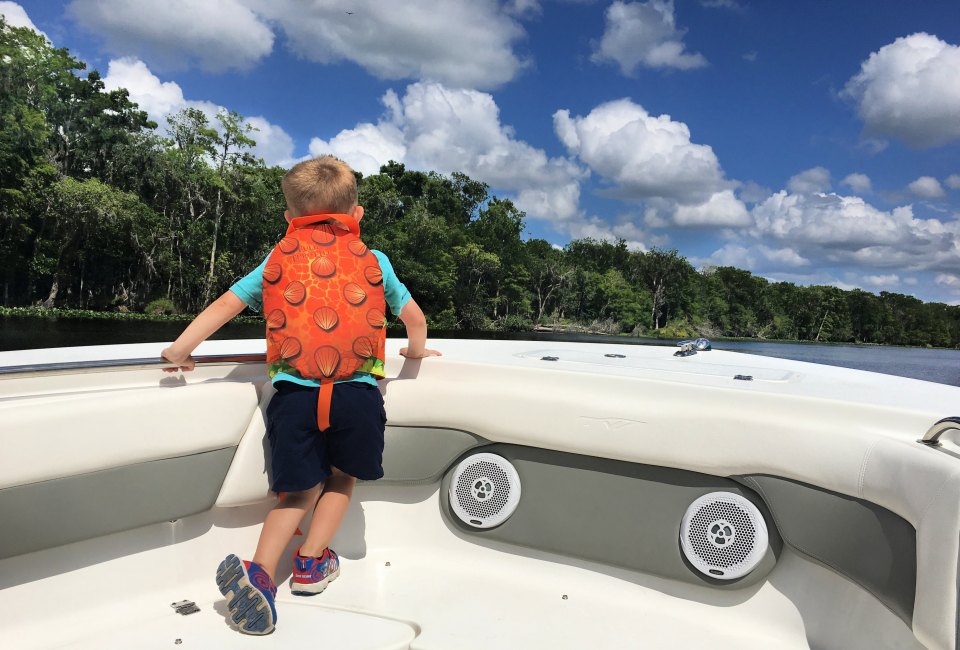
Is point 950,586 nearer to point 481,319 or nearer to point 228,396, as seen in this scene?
point 228,396

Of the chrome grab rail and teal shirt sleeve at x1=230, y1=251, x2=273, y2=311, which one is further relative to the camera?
teal shirt sleeve at x1=230, y1=251, x2=273, y2=311

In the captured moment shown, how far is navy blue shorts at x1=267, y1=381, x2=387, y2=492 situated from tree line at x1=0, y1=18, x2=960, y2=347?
27552mm

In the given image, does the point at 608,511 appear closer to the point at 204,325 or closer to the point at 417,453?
the point at 417,453

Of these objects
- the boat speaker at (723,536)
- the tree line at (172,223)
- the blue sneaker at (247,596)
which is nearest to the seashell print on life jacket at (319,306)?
the blue sneaker at (247,596)

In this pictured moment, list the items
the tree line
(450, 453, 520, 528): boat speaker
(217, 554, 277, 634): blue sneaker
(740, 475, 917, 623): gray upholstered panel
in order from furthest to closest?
1. the tree line
2. (450, 453, 520, 528): boat speaker
3. (217, 554, 277, 634): blue sneaker
4. (740, 475, 917, 623): gray upholstered panel

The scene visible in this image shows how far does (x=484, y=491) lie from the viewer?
157cm

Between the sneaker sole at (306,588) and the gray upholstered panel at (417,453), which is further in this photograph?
the gray upholstered panel at (417,453)

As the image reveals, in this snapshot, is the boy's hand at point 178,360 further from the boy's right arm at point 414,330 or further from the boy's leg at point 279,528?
the boy's right arm at point 414,330

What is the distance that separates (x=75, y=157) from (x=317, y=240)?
33.3 m

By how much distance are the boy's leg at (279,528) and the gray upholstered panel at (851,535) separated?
96cm

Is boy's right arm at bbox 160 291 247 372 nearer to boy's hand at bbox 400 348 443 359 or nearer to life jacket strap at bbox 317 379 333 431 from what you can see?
life jacket strap at bbox 317 379 333 431

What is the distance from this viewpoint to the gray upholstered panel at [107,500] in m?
1.07

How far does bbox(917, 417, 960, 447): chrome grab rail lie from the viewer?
0.97 meters

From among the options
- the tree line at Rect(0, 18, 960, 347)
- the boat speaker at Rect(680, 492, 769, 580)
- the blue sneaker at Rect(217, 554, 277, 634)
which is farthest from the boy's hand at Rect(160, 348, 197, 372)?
the tree line at Rect(0, 18, 960, 347)
